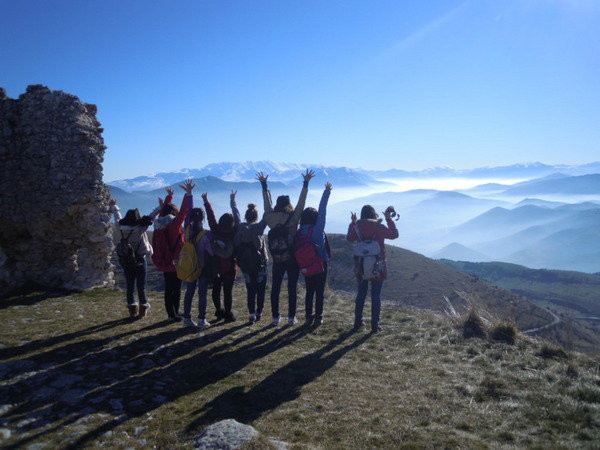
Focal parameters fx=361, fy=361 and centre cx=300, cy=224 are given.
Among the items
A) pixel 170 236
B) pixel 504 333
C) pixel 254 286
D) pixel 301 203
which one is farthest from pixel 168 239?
pixel 504 333

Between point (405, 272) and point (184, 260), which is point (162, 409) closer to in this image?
point (184, 260)

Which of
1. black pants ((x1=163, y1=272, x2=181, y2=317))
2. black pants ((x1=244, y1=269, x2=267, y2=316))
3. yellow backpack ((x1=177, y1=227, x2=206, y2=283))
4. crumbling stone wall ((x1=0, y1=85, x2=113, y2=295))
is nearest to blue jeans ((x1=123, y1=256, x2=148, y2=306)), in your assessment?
black pants ((x1=163, y1=272, x2=181, y2=317))

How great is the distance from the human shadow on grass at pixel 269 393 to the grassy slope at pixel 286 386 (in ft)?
0.08

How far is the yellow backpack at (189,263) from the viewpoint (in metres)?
7.09

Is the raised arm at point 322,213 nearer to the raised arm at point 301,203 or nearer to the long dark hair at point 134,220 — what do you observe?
the raised arm at point 301,203

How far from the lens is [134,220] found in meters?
7.57

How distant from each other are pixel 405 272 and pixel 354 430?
47.9 meters

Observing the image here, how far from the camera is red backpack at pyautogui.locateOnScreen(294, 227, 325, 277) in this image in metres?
7.26

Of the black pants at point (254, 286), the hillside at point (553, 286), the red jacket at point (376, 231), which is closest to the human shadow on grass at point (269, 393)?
the black pants at point (254, 286)

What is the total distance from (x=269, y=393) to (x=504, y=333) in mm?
5370

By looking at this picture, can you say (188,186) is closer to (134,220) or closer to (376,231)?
(134,220)

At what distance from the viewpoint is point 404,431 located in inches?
156

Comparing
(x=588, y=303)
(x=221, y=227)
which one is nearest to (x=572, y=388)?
(x=221, y=227)

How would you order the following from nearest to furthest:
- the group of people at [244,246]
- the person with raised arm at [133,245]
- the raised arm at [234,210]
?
1. the group of people at [244,246]
2. the person with raised arm at [133,245]
3. the raised arm at [234,210]
